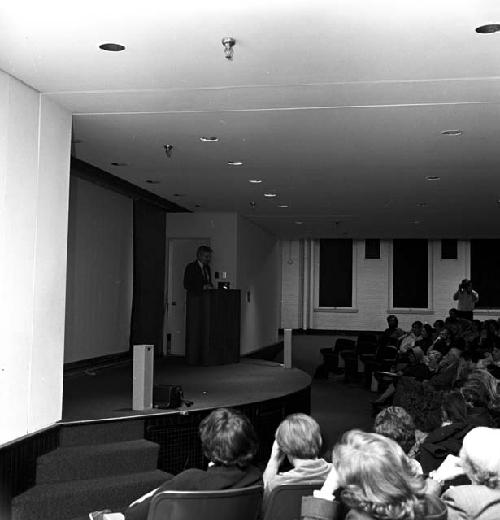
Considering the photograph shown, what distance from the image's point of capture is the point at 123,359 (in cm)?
1107

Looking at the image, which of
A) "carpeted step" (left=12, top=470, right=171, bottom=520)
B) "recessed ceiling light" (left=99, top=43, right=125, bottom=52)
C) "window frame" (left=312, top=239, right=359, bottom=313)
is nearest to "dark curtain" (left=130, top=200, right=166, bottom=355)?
"carpeted step" (left=12, top=470, right=171, bottom=520)

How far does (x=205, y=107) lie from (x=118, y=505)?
311 cm

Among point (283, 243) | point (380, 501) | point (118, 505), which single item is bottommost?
point (118, 505)

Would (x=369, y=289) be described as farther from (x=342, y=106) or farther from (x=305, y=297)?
(x=342, y=106)

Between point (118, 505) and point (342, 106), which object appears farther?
point (342, 106)

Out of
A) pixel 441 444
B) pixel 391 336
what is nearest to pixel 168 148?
pixel 441 444

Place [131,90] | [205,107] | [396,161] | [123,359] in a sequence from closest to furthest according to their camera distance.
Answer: [131,90] < [205,107] < [396,161] < [123,359]

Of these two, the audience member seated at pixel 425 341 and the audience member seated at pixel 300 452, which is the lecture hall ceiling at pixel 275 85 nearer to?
the audience member seated at pixel 300 452

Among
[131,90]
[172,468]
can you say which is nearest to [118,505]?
[172,468]

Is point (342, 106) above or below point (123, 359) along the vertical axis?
above

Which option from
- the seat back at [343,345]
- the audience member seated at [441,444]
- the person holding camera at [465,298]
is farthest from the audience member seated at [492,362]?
the person holding camera at [465,298]

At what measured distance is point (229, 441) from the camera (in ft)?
10.5

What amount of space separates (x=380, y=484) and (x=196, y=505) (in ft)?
3.33

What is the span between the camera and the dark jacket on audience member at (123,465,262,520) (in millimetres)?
3086
